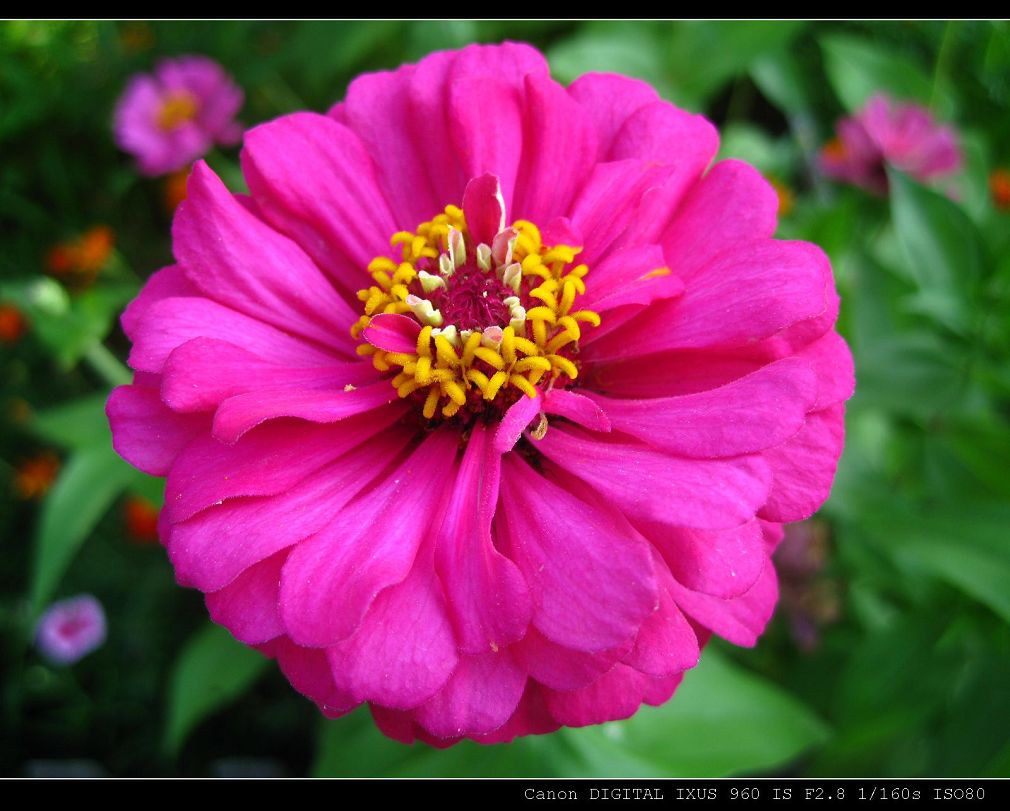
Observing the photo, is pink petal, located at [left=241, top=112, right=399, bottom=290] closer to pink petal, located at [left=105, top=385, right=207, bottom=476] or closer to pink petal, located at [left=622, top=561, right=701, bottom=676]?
pink petal, located at [left=105, top=385, right=207, bottom=476]

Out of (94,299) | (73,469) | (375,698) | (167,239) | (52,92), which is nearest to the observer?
(375,698)

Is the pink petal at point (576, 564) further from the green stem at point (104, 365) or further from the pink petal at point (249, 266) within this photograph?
the green stem at point (104, 365)

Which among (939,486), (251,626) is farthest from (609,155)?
(939,486)

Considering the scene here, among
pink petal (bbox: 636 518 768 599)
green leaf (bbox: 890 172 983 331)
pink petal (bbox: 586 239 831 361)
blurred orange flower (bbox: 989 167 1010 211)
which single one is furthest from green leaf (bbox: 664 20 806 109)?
pink petal (bbox: 636 518 768 599)

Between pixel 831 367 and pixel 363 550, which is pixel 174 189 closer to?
pixel 363 550

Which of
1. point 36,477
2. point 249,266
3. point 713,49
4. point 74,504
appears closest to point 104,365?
point 74,504

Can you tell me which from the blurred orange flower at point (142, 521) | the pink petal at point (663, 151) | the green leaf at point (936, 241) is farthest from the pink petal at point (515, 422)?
the blurred orange flower at point (142, 521)

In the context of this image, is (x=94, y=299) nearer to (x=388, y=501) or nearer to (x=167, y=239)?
(x=167, y=239)
